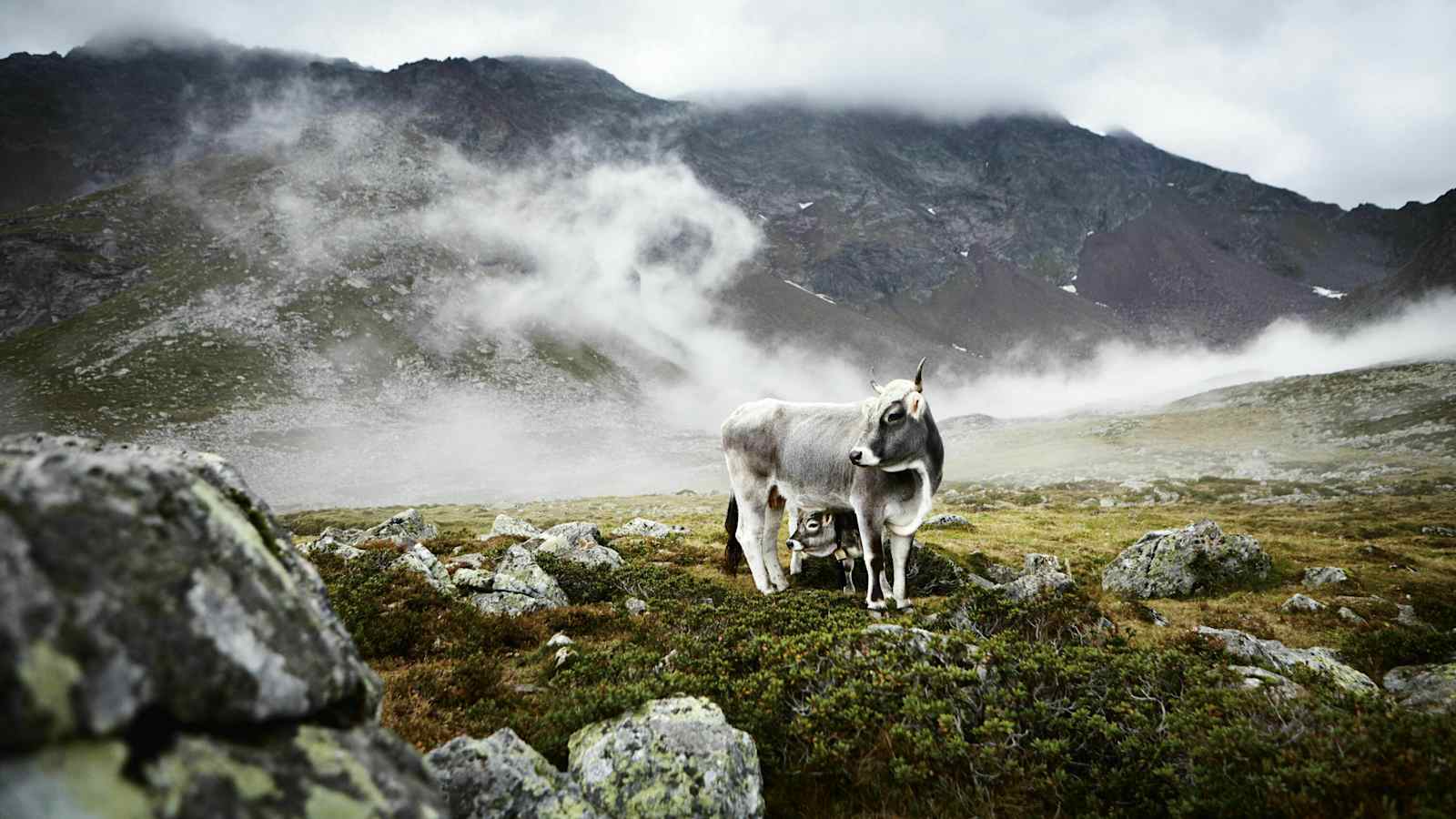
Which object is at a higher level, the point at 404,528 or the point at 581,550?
the point at 581,550

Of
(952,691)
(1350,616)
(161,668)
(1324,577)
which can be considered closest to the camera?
(161,668)

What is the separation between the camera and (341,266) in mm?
156750

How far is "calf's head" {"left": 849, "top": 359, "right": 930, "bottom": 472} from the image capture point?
9.94 metres

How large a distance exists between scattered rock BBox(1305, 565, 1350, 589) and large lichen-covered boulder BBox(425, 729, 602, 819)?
18241mm

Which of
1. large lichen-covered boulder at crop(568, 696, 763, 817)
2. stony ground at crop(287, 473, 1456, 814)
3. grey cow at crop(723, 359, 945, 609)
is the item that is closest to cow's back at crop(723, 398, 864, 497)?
grey cow at crop(723, 359, 945, 609)

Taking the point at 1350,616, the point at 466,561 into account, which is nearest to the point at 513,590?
the point at 466,561

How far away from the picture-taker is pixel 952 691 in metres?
5.82

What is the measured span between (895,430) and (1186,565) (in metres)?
9.71

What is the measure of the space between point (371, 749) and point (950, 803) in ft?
14.7

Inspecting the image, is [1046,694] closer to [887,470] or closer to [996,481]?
[887,470]

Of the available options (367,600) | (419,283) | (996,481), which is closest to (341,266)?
(419,283)

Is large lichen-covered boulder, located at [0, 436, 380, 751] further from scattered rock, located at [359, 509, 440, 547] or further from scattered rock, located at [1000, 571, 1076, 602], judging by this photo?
scattered rock, located at [359, 509, 440, 547]

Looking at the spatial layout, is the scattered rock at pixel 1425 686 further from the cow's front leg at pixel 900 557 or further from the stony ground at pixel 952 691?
the cow's front leg at pixel 900 557

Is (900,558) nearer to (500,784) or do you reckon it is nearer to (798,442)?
(798,442)
